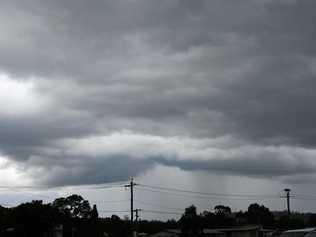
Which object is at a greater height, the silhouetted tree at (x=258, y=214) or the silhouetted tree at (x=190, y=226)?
the silhouetted tree at (x=258, y=214)

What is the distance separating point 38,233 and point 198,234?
25.0 meters

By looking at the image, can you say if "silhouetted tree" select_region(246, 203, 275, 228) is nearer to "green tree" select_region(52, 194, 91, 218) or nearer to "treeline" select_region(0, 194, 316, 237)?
"treeline" select_region(0, 194, 316, 237)

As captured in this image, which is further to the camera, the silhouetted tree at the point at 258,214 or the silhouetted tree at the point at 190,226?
the silhouetted tree at the point at 258,214

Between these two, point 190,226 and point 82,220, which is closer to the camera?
point 190,226

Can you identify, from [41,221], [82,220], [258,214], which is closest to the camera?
[41,221]

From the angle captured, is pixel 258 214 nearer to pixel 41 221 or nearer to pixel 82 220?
pixel 82 220

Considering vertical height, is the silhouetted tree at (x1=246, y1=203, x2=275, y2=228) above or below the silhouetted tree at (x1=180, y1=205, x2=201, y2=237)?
above

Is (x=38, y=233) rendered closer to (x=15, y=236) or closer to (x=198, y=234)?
(x=15, y=236)

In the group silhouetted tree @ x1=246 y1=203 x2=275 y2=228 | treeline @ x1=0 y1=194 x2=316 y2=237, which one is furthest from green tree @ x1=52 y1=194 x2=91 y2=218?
silhouetted tree @ x1=246 y1=203 x2=275 y2=228

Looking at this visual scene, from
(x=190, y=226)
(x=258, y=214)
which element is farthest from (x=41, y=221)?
(x=258, y=214)

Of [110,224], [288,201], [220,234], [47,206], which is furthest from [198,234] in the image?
[110,224]

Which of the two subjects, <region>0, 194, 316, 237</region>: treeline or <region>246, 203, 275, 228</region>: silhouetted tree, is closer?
<region>0, 194, 316, 237</region>: treeline

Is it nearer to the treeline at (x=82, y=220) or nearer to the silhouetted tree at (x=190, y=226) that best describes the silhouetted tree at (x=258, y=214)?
the treeline at (x=82, y=220)

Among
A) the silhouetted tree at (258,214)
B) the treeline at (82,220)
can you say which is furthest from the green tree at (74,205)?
the silhouetted tree at (258,214)
